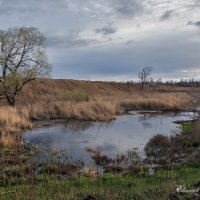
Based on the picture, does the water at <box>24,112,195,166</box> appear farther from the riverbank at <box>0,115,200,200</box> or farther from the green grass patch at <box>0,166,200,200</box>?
the green grass patch at <box>0,166,200,200</box>

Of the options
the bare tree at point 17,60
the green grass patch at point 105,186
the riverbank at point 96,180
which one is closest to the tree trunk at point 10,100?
the bare tree at point 17,60

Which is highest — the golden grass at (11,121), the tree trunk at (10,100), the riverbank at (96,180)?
the tree trunk at (10,100)

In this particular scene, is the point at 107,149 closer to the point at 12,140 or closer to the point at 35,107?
the point at 12,140

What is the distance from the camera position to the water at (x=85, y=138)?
1808 cm

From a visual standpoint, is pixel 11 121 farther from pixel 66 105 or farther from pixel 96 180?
pixel 96 180

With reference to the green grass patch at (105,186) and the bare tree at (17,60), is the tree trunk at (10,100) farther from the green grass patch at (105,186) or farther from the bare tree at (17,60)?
the green grass patch at (105,186)

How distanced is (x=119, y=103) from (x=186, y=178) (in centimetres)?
3651

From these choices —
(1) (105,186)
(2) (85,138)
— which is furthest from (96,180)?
(2) (85,138)

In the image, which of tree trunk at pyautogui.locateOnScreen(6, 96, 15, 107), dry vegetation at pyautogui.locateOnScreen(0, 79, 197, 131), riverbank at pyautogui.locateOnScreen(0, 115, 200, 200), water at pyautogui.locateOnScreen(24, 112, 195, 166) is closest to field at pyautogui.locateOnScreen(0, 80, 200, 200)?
riverbank at pyautogui.locateOnScreen(0, 115, 200, 200)

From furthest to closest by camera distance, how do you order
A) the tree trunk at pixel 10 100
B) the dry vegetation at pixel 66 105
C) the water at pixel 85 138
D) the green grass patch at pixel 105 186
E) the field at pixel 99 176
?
1. the tree trunk at pixel 10 100
2. the dry vegetation at pixel 66 105
3. the water at pixel 85 138
4. the field at pixel 99 176
5. the green grass patch at pixel 105 186

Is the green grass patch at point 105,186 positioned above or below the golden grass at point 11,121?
below

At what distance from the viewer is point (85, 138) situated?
24.1m

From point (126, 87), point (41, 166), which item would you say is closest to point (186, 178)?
point (41, 166)

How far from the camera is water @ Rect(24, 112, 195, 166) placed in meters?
18.1
